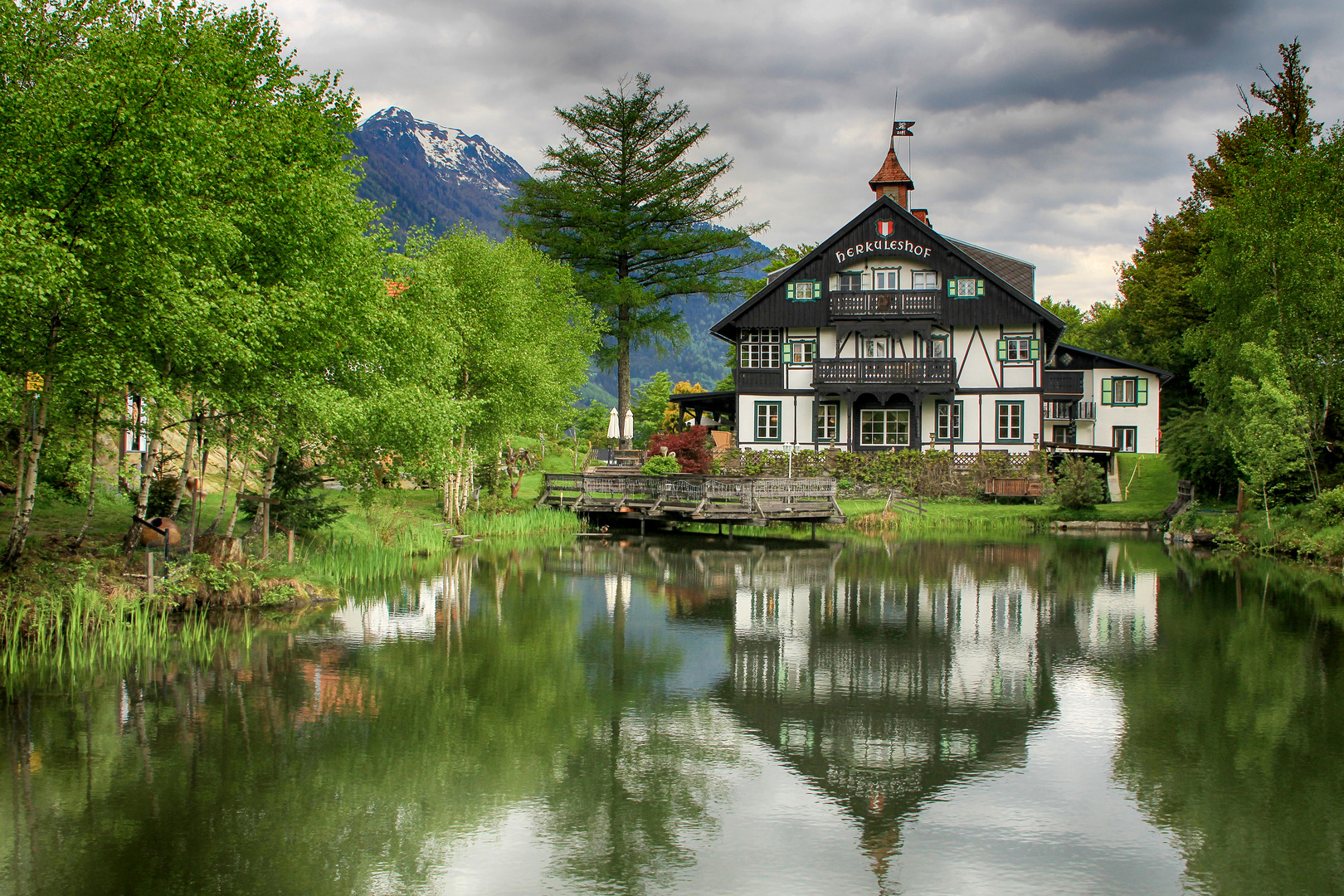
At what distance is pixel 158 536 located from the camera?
18.5 metres

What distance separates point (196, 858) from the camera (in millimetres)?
7535

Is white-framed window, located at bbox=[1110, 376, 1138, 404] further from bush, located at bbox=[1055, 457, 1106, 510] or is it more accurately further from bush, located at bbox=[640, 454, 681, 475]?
bush, located at bbox=[640, 454, 681, 475]

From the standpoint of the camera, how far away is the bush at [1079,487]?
37250 millimetres

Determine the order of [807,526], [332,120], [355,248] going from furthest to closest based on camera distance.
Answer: [807,526] → [332,120] → [355,248]

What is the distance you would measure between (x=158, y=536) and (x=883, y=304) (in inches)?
1335

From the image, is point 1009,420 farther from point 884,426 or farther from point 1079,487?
point 1079,487

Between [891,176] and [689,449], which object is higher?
[891,176]

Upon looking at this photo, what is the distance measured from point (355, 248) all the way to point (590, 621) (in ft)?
26.1

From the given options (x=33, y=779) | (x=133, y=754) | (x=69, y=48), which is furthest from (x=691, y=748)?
(x=69, y=48)

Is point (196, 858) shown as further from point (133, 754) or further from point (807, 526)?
point (807, 526)

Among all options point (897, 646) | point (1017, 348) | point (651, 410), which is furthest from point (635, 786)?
point (651, 410)

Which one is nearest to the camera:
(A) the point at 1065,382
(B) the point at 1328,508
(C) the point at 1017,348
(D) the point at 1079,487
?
(B) the point at 1328,508

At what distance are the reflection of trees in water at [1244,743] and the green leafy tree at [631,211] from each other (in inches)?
1321

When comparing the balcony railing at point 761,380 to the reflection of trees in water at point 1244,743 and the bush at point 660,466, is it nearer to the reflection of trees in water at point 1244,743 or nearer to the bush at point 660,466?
the bush at point 660,466
